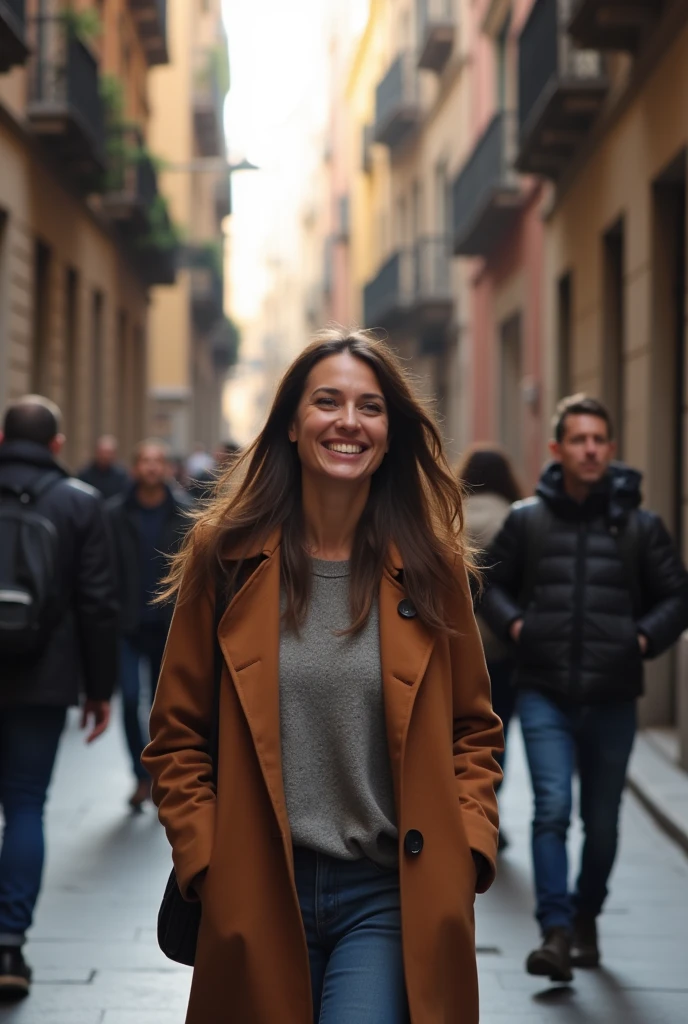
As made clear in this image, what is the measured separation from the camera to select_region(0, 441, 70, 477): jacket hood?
600cm

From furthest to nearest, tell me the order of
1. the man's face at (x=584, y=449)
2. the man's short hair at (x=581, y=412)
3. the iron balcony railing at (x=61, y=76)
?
the iron balcony railing at (x=61, y=76), the man's short hair at (x=581, y=412), the man's face at (x=584, y=449)

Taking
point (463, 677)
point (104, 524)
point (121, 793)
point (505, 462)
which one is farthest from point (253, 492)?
point (121, 793)

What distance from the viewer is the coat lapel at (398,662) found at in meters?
3.08

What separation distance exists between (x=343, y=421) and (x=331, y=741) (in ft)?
2.00

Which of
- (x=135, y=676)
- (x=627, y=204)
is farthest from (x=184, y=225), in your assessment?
(x=135, y=676)

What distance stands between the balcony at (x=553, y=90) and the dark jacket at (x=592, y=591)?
7.99m

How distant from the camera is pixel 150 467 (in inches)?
375

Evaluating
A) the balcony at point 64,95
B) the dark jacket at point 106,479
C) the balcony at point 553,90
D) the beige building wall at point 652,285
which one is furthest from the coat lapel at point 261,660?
the balcony at point 64,95

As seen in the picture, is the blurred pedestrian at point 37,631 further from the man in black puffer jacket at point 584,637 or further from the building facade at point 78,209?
the building facade at point 78,209

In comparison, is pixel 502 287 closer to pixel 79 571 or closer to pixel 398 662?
pixel 79 571

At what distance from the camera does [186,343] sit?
122 ft

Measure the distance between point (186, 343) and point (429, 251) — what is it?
1095cm

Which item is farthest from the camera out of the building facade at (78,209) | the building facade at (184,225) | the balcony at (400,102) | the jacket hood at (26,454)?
the building facade at (184,225)

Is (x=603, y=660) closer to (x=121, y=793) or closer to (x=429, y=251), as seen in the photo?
(x=121, y=793)
